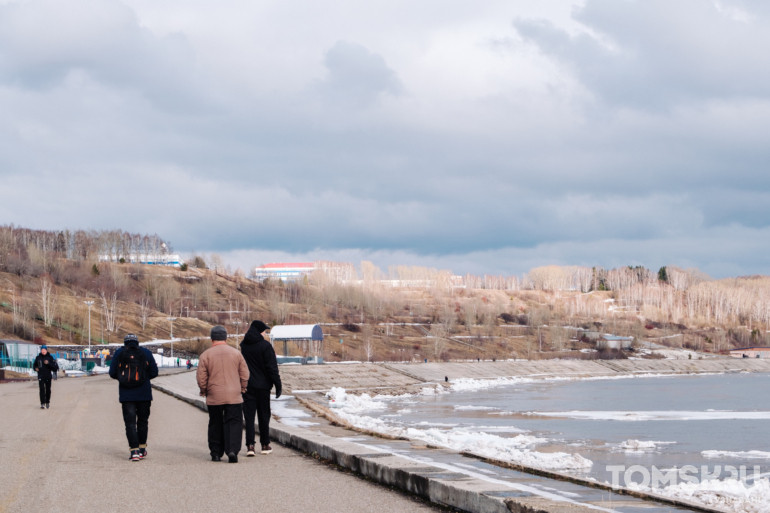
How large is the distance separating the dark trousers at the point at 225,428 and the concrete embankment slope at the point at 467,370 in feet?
147

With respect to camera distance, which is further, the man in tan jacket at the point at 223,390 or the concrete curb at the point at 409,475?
the man in tan jacket at the point at 223,390

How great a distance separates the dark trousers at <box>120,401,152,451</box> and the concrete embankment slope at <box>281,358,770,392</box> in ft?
146

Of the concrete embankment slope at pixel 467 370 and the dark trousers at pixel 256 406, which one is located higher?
the dark trousers at pixel 256 406

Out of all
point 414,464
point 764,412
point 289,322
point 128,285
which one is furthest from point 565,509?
point 128,285

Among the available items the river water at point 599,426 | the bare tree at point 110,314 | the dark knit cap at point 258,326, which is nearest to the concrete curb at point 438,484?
the dark knit cap at point 258,326

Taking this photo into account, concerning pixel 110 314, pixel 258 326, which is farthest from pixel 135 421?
pixel 110 314

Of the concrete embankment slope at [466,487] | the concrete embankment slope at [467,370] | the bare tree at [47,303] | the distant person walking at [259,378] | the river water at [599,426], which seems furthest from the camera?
the bare tree at [47,303]

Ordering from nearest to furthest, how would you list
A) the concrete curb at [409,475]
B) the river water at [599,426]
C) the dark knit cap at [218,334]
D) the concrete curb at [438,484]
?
the concrete curb at [438,484], the concrete curb at [409,475], the dark knit cap at [218,334], the river water at [599,426]

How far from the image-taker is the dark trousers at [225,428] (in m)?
12.3

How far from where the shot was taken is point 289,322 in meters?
154

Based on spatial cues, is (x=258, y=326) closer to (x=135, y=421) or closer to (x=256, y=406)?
(x=256, y=406)

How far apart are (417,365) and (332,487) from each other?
8644cm

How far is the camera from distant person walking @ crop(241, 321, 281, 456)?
524 inches

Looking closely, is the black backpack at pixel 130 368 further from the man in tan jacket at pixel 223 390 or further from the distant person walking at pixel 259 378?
the distant person walking at pixel 259 378
